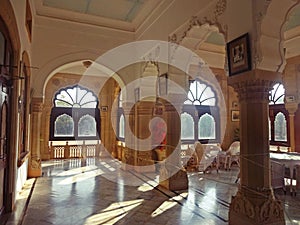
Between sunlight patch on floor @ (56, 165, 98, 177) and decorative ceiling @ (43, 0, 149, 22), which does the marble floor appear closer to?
sunlight patch on floor @ (56, 165, 98, 177)

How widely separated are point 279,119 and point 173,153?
5148mm

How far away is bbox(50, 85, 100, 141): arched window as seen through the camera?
35.8 feet

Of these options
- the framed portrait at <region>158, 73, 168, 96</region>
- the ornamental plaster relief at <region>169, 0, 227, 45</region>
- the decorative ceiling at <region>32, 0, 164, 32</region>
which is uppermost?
the decorative ceiling at <region>32, 0, 164, 32</region>

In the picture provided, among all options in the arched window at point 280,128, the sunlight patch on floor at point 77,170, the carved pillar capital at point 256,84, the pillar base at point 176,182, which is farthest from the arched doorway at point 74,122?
the carved pillar capital at point 256,84

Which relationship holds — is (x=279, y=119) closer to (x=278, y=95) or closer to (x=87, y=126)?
(x=278, y=95)

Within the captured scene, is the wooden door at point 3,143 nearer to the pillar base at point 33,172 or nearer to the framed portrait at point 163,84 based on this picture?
the pillar base at point 33,172

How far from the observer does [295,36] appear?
6742mm

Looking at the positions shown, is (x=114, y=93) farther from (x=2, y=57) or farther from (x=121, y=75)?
(x=2, y=57)

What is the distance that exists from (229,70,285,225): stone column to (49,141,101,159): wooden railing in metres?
8.46

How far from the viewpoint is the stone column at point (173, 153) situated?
5.32m

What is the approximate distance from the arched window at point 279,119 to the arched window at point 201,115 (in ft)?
6.90

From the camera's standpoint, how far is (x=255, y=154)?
10.4 feet

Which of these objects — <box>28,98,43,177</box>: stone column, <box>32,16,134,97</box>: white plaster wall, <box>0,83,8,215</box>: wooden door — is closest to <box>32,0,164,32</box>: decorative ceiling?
<box>32,16,134,97</box>: white plaster wall

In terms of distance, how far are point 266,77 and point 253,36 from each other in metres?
0.54
